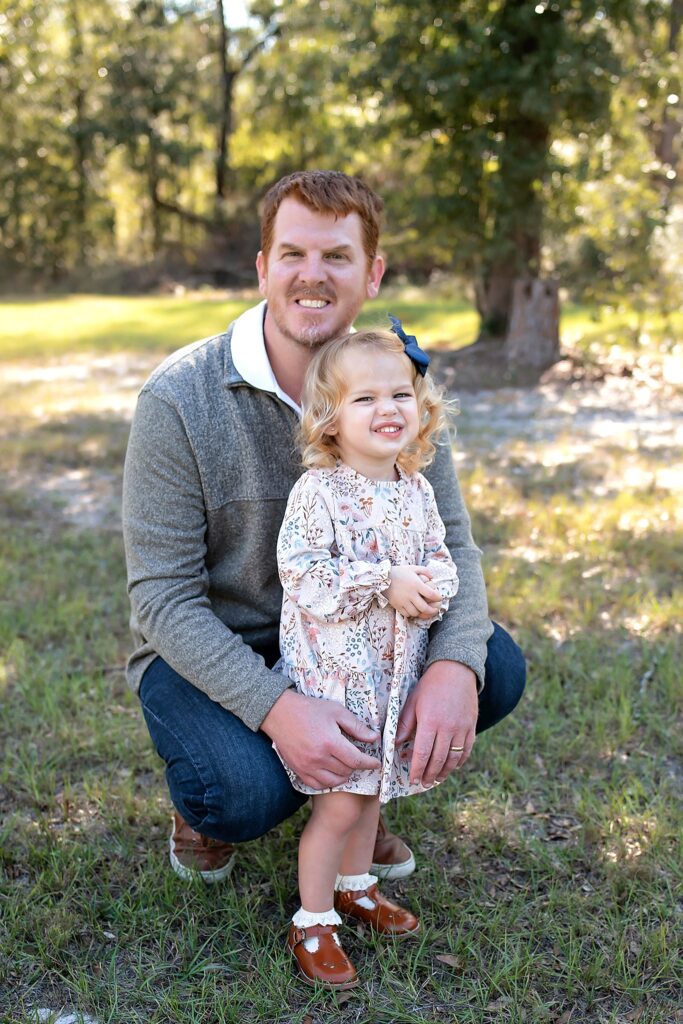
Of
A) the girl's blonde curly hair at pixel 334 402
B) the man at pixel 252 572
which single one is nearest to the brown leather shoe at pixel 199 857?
the man at pixel 252 572

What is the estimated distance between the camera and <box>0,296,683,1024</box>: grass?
221cm

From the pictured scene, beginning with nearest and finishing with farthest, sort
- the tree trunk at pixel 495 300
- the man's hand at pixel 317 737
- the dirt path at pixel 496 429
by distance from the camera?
1. the man's hand at pixel 317 737
2. the dirt path at pixel 496 429
3. the tree trunk at pixel 495 300

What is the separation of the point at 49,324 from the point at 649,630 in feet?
42.3

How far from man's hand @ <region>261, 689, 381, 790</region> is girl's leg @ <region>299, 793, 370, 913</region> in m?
0.07

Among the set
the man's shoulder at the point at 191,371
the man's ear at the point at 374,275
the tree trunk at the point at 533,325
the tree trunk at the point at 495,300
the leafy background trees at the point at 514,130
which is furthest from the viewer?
the tree trunk at the point at 495,300

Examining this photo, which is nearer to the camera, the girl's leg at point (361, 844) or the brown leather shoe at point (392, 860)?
the girl's leg at point (361, 844)

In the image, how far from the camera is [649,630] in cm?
397

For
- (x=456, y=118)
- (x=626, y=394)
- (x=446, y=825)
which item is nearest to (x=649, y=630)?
(x=446, y=825)

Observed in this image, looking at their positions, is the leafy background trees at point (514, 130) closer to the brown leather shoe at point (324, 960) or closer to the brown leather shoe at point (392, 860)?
the brown leather shoe at point (392, 860)

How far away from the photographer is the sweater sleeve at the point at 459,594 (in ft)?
7.91

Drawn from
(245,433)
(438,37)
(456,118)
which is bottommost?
(245,433)

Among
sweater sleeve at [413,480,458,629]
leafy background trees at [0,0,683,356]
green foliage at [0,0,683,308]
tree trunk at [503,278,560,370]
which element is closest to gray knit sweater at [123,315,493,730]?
sweater sleeve at [413,480,458,629]

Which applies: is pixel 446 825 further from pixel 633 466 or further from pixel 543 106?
pixel 543 106

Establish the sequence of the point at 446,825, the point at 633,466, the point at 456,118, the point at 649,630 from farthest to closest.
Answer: the point at 456,118, the point at 633,466, the point at 649,630, the point at 446,825
